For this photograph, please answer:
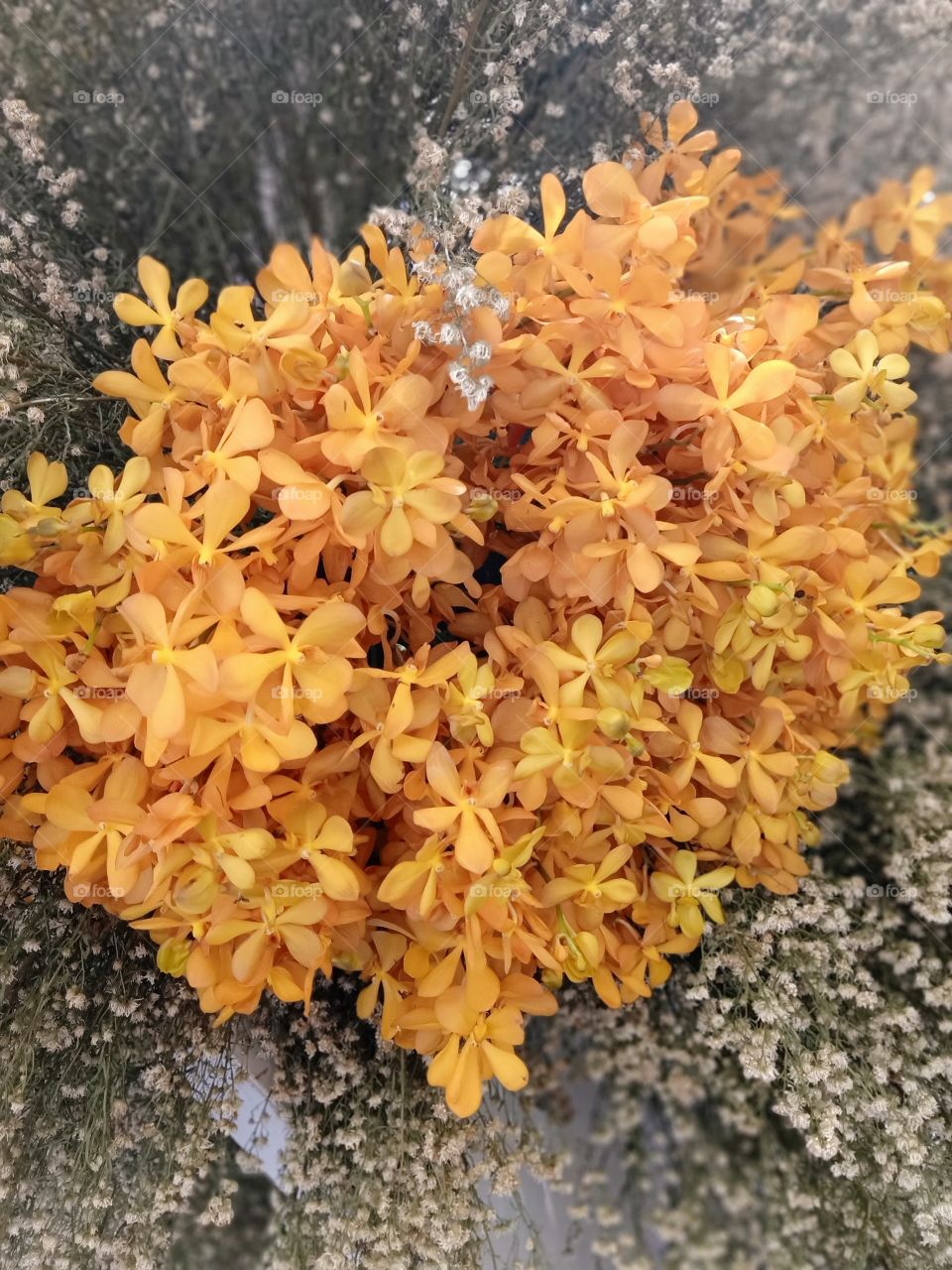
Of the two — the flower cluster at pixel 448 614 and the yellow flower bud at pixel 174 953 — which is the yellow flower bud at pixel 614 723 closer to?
the flower cluster at pixel 448 614

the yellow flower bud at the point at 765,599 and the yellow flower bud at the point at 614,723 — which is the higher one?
the yellow flower bud at the point at 614,723

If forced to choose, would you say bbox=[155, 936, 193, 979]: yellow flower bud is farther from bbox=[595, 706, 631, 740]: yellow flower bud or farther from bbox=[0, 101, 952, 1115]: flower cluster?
bbox=[595, 706, 631, 740]: yellow flower bud

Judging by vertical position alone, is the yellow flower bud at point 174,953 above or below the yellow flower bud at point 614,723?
below

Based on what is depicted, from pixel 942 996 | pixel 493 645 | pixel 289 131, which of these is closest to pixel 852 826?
pixel 942 996

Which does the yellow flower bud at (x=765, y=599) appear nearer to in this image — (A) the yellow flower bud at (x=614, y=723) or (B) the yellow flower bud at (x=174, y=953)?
(A) the yellow flower bud at (x=614, y=723)

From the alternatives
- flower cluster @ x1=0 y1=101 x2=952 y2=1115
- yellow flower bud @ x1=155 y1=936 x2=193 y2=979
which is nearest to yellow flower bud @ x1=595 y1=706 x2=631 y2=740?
flower cluster @ x1=0 y1=101 x2=952 y2=1115

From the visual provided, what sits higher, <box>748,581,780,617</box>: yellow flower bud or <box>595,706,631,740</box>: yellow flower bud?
<box>595,706,631,740</box>: yellow flower bud

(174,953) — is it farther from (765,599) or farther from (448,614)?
(765,599)

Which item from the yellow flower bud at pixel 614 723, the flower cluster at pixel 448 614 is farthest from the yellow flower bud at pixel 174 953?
the yellow flower bud at pixel 614 723

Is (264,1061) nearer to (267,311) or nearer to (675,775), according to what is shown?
(675,775)

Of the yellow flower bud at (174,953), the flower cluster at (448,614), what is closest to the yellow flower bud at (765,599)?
the flower cluster at (448,614)
